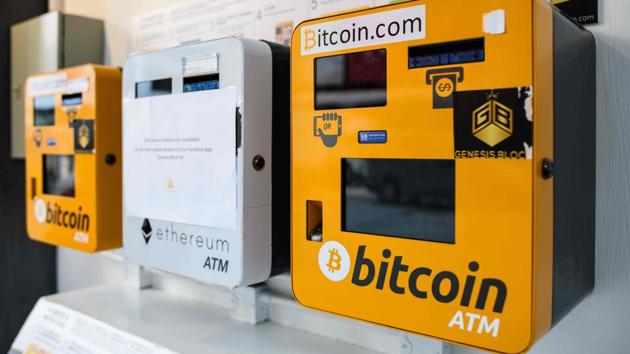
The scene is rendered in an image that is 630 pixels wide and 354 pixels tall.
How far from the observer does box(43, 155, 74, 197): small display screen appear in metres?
1.60

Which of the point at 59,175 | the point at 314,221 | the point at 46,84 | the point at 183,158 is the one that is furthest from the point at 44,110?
the point at 314,221

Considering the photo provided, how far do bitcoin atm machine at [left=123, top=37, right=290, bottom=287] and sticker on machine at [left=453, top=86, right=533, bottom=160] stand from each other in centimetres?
45

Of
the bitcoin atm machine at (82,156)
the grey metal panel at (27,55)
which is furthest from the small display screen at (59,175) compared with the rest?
the grey metal panel at (27,55)

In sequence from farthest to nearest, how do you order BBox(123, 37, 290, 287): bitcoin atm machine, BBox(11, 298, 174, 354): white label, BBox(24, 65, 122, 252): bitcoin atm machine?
BBox(24, 65, 122, 252): bitcoin atm machine < BBox(11, 298, 174, 354): white label < BBox(123, 37, 290, 287): bitcoin atm machine

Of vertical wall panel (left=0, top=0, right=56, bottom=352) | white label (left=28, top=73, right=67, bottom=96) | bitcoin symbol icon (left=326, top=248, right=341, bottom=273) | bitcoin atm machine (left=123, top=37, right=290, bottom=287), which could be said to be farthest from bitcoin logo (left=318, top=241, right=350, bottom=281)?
vertical wall panel (left=0, top=0, right=56, bottom=352)

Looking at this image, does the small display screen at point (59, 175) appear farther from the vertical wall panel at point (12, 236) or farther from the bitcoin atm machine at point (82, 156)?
the vertical wall panel at point (12, 236)

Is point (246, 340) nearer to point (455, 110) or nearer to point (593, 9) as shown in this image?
point (455, 110)

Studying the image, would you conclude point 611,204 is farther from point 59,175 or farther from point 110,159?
point 59,175

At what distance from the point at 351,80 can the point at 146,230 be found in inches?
26.4

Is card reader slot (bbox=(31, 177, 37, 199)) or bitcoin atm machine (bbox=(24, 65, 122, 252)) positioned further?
card reader slot (bbox=(31, 177, 37, 199))

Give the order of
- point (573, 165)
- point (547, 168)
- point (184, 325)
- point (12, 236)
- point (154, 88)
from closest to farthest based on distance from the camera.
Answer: point (547, 168)
point (573, 165)
point (154, 88)
point (184, 325)
point (12, 236)

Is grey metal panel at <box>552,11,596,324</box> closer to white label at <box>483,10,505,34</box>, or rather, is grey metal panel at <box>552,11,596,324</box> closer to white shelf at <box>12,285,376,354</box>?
white label at <box>483,10,505,34</box>

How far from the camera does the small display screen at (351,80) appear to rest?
2.96ft

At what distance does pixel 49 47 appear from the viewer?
6.64 feet
